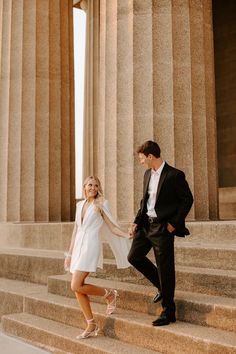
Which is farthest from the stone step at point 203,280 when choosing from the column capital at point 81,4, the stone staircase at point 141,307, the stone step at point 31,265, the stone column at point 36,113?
the column capital at point 81,4

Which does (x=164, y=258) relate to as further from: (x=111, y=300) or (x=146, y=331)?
(x=111, y=300)

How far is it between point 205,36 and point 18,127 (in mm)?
6003

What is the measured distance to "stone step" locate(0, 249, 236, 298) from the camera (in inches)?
237

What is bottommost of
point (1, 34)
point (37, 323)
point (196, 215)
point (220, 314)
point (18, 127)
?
point (37, 323)

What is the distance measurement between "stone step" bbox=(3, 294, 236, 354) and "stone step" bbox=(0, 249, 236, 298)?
0.66 metres

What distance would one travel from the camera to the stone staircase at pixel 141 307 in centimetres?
531

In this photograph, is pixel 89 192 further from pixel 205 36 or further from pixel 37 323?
pixel 205 36

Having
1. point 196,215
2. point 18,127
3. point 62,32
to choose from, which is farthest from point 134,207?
point 62,32

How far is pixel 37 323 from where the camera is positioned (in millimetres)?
6996

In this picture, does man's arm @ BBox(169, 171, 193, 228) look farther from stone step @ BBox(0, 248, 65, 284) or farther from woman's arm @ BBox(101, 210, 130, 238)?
stone step @ BBox(0, 248, 65, 284)

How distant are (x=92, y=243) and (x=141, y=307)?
1.03 metres

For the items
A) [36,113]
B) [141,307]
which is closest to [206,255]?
[141,307]

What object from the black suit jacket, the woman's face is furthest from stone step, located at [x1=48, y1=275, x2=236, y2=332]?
the woman's face

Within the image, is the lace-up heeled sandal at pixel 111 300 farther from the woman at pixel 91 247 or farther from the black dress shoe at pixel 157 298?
the black dress shoe at pixel 157 298
